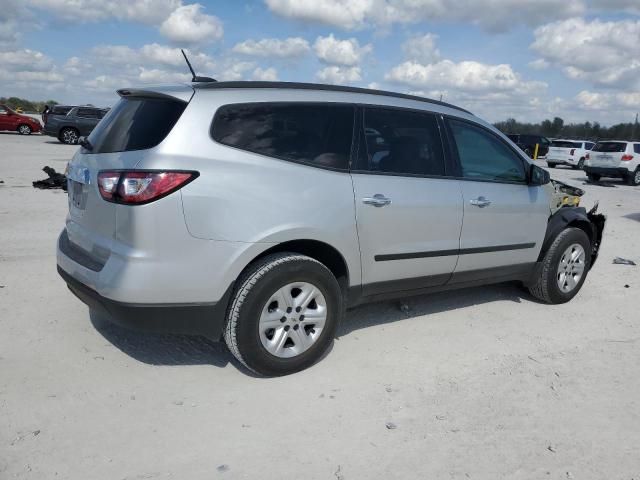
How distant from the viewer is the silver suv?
3.09 metres

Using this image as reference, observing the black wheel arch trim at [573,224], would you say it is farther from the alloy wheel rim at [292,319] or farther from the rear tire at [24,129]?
the rear tire at [24,129]

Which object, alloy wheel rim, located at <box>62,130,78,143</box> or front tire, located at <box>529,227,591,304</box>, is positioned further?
alloy wheel rim, located at <box>62,130,78,143</box>

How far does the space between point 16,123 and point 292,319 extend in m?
30.8

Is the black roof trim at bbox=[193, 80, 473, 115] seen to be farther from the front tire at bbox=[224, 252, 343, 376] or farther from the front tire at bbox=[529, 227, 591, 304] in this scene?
the front tire at bbox=[529, 227, 591, 304]

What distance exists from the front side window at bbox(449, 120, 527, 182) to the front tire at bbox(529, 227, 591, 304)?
80cm

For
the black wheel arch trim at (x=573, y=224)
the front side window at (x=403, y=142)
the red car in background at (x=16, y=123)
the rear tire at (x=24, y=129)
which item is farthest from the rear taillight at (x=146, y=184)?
the rear tire at (x=24, y=129)

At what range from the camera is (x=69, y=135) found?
24688 mm

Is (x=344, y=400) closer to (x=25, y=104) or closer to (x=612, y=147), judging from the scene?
(x=612, y=147)

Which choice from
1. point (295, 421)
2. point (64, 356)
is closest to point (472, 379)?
point (295, 421)

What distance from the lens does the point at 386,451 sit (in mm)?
2832

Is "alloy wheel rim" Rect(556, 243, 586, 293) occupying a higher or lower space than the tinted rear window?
lower

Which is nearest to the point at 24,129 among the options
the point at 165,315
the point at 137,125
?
the point at 137,125

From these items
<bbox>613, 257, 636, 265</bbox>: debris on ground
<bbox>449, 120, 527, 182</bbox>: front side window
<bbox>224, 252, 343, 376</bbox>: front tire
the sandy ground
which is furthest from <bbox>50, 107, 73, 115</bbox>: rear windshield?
<bbox>224, 252, 343, 376</bbox>: front tire

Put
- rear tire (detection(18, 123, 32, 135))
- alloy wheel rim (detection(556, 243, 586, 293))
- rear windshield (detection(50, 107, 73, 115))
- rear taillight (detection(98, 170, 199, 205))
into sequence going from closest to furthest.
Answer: rear taillight (detection(98, 170, 199, 205)), alloy wheel rim (detection(556, 243, 586, 293)), rear windshield (detection(50, 107, 73, 115)), rear tire (detection(18, 123, 32, 135))
